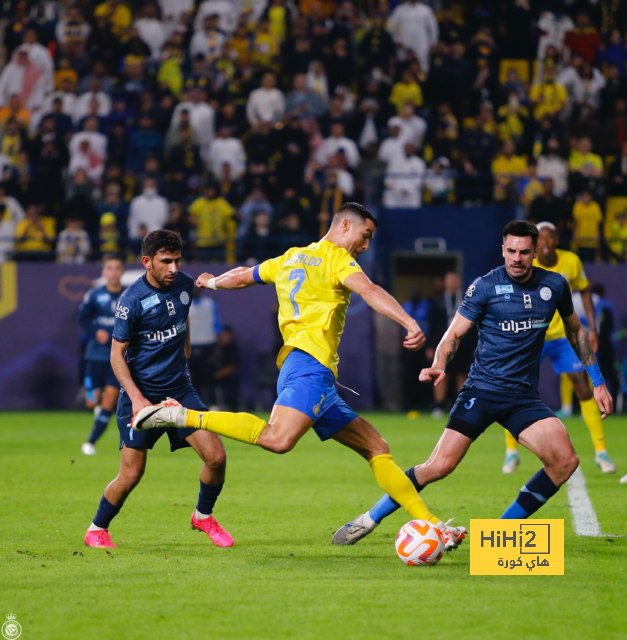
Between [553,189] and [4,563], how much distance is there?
14214mm

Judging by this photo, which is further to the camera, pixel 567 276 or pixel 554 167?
pixel 554 167

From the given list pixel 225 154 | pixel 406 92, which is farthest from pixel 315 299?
pixel 406 92

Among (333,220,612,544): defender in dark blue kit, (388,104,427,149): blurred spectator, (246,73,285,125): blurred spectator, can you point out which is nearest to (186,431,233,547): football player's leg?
(333,220,612,544): defender in dark blue kit

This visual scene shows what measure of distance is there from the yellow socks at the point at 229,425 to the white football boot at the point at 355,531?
1.13 metres

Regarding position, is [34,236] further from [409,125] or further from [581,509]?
[581,509]

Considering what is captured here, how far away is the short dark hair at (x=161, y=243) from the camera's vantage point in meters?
6.64

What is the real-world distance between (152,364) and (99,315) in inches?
239

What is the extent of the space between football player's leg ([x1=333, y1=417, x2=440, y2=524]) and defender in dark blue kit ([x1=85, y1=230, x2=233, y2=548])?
903 millimetres

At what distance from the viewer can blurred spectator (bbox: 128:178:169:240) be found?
18562 millimetres

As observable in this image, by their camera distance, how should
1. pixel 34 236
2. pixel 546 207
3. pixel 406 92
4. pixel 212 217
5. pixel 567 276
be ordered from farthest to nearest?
pixel 406 92
pixel 34 236
pixel 212 217
pixel 546 207
pixel 567 276

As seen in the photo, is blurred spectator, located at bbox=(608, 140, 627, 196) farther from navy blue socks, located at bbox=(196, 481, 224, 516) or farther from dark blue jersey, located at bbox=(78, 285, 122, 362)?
navy blue socks, located at bbox=(196, 481, 224, 516)

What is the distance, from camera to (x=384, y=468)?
21.2 ft

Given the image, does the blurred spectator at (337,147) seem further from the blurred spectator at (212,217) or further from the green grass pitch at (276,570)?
the green grass pitch at (276,570)

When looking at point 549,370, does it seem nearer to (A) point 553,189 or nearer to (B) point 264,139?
(A) point 553,189
